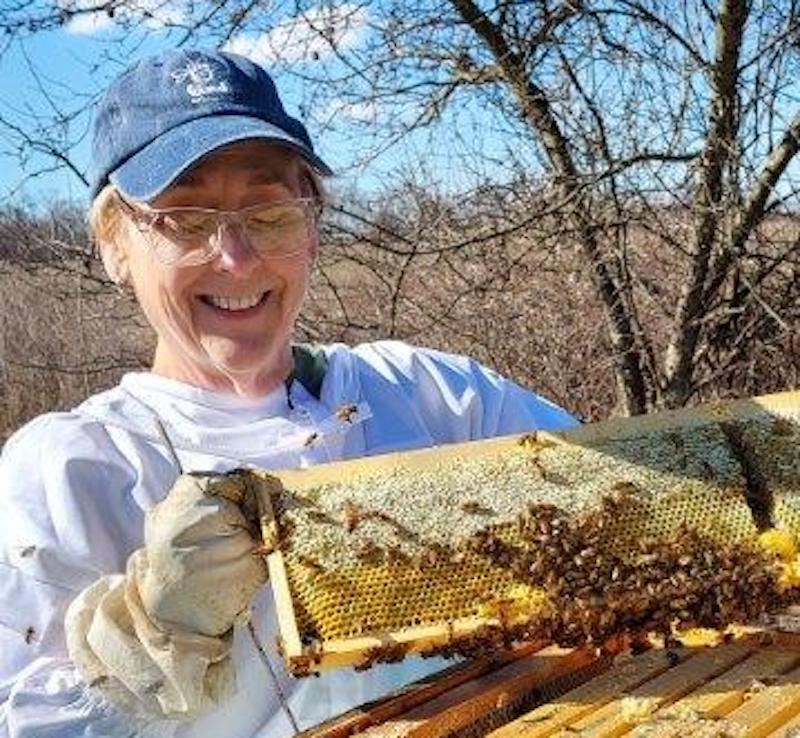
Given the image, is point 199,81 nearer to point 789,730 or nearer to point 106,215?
point 106,215

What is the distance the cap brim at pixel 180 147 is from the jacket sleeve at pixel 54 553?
1.52 ft

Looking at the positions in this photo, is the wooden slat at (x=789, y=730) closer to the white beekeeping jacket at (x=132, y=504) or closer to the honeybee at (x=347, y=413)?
the white beekeeping jacket at (x=132, y=504)

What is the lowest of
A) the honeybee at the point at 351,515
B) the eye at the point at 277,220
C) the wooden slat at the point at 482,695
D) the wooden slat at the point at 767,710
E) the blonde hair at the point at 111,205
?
the wooden slat at the point at 767,710

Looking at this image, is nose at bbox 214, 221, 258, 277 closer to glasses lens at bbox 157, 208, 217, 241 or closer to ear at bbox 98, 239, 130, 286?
glasses lens at bbox 157, 208, 217, 241

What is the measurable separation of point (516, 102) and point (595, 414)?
1987 mm

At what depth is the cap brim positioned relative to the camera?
211cm

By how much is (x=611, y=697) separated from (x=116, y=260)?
51.1 inches

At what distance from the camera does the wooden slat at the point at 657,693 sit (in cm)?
172

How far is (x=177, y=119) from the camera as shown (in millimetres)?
2211

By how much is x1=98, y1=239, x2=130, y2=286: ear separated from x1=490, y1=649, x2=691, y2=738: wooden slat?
47.0 inches

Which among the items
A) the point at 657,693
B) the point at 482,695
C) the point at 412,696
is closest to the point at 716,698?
the point at 657,693

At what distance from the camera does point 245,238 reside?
7.27ft

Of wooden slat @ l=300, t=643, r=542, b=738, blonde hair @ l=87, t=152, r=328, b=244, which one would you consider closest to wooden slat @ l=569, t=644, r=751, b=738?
wooden slat @ l=300, t=643, r=542, b=738

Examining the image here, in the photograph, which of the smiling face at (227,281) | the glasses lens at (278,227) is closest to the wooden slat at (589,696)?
the smiling face at (227,281)
